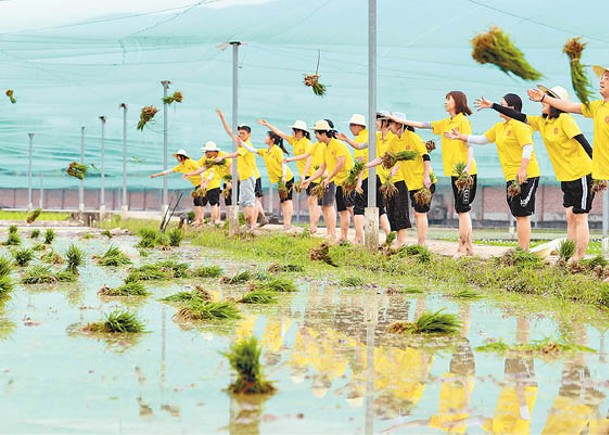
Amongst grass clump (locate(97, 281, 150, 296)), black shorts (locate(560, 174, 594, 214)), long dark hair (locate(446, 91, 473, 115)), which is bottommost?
grass clump (locate(97, 281, 150, 296))

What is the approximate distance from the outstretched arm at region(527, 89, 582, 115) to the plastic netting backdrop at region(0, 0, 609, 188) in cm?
613

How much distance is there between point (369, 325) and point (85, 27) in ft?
44.3

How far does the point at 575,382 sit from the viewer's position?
16.8 feet

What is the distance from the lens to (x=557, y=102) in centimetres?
947

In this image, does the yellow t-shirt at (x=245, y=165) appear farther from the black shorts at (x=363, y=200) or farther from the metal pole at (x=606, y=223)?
the metal pole at (x=606, y=223)

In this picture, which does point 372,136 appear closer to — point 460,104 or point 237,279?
point 460,104

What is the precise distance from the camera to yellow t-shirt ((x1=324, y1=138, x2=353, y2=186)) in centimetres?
1560

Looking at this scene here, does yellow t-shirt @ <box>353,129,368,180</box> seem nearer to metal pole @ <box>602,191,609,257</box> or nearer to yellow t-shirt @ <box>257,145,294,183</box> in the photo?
yellow t-shirt @ <box>257,145,294,183</box>

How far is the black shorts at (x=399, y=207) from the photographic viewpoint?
13.8 meters

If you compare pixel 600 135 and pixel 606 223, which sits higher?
pixel 600 135

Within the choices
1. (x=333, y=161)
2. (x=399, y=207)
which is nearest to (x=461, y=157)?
(x=399, y=207)

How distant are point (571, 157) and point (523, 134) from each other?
3.07 feet

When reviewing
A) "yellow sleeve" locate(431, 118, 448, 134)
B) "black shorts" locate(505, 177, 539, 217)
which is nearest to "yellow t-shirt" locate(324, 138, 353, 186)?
"yellow sleeve" locate(431, 118, 448, 134)

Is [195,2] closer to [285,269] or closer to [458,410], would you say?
[285,269]
